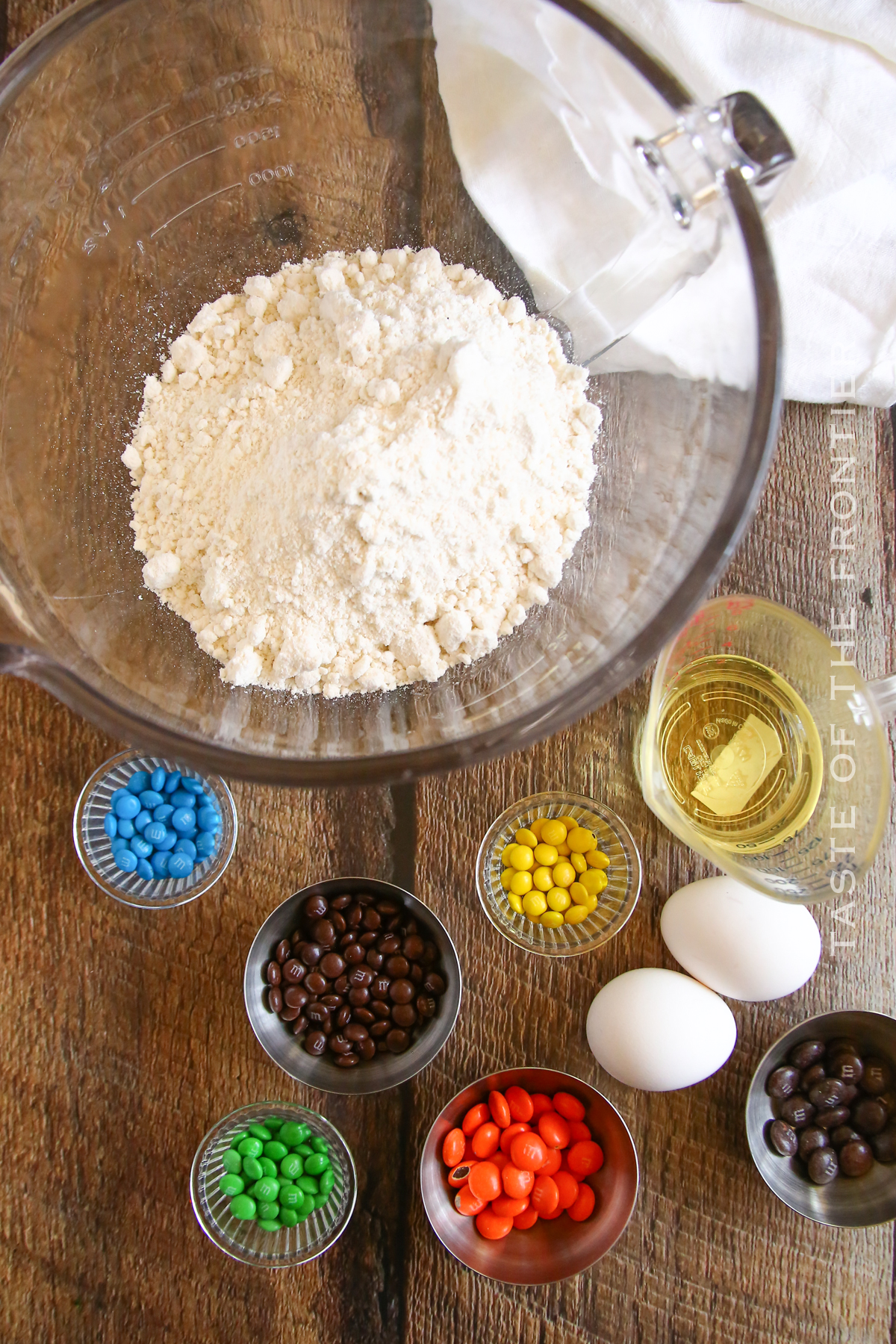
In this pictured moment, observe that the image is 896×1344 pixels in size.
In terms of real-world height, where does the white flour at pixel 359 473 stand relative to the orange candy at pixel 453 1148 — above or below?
above

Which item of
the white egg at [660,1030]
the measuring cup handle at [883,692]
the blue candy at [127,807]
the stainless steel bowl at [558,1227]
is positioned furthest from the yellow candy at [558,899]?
the blue candy at [127,807]

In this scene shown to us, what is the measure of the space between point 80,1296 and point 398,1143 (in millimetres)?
579

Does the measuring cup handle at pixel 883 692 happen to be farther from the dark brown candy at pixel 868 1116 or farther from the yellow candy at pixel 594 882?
the dark brown candy at pixel 868 1116

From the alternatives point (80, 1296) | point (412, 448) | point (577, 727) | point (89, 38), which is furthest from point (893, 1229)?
point (89, 38)

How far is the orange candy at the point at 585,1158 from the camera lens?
152cm

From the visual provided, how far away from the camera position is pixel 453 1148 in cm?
149

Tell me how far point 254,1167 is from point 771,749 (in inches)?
41.8

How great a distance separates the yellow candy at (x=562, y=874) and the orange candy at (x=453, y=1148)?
1.37 feet

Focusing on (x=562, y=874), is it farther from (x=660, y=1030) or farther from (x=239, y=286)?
(x=239, y=286)

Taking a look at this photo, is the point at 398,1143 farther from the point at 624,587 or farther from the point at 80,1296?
the point at 624,587

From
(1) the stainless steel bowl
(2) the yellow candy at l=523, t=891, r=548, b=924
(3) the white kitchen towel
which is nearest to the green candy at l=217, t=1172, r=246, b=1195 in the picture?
(1) the stainless steel bowl

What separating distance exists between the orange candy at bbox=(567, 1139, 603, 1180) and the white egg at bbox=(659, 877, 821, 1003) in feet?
1.07

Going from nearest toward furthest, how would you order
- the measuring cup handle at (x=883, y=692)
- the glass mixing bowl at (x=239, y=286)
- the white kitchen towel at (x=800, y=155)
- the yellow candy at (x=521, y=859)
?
the glass mixing bowl at (x=239, y=286)
the white kitchen towel at (x=800, y=155)
the measuring cup handle at (x=883, y=692)
the yellow candy at (x=521, y=859)

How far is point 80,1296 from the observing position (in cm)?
157
